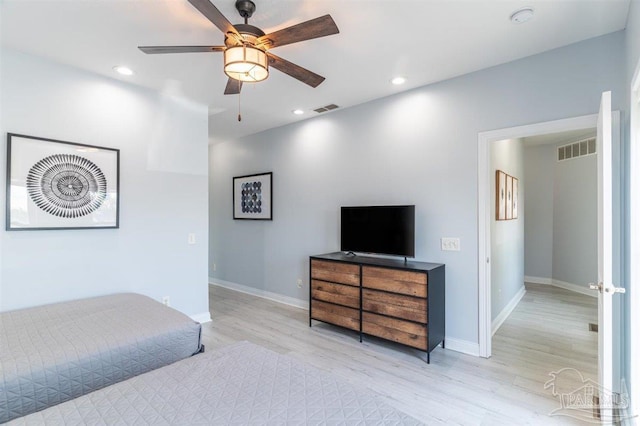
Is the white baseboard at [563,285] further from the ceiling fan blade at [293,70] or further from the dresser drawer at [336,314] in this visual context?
the ceiling fan blade at [293,70]

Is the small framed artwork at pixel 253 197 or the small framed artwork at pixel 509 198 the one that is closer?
the small framed artwork at pixel 509 198

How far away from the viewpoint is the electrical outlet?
3.21m

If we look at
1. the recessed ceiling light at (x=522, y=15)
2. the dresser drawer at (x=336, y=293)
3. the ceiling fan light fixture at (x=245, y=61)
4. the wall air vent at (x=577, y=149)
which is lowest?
the dresser drawer at (x=336, y=293)

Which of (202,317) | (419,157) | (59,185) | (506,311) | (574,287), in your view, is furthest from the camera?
(574,287)

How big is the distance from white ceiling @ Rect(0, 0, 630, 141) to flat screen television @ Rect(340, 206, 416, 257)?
1359 millimetres

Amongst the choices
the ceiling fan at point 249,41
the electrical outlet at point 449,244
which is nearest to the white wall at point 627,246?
the electrical outlet at point 449,244

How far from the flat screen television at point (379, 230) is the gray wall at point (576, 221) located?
4073 mm

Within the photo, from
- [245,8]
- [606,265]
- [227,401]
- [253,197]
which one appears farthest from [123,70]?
[606,265]

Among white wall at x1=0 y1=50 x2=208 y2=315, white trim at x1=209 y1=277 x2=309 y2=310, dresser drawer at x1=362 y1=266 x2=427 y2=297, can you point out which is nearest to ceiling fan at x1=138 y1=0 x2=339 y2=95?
white wall at x1=0 y1=50 x2=208 y2=315

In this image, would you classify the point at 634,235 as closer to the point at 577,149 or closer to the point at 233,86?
the point at 233,86

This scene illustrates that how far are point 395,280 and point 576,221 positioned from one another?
15.1 feet

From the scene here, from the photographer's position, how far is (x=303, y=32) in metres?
1.86

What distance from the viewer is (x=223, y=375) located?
4.98 feet

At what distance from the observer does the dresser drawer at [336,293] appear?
3.42 meters
